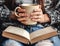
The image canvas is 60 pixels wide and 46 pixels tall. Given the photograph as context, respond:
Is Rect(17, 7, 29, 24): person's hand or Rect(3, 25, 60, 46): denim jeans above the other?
Rect(17, 7, 29, 24): person's hand

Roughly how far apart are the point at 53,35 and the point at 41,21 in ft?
0.57

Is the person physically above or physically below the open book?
above

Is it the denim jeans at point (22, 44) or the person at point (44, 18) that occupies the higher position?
the person at point (44, 18)

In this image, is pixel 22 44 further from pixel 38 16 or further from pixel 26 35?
pixel 38 16

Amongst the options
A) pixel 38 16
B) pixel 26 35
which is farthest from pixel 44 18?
pixel 26 35

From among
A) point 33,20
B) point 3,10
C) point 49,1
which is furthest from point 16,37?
point 49,1

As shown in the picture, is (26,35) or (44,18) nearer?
(26,35)

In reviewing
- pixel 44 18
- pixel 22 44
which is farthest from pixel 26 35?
pixel 44 18

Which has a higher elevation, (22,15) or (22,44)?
(22,15)

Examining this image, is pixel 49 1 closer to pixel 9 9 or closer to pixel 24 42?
pixel 9 9

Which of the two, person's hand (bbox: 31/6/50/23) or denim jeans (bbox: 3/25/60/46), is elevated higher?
person's hand (bbox: 31/6/50/23)

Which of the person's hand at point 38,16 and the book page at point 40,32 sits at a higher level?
the person's hand at point 38,16

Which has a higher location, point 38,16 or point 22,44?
point 38,16

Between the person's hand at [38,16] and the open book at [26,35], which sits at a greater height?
the person's hand at [38,16]
